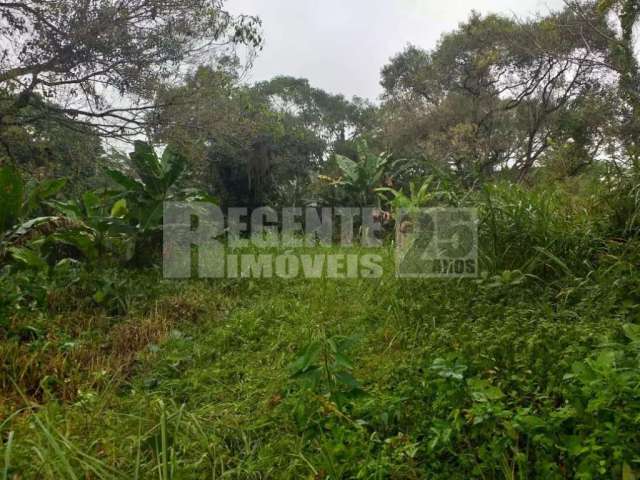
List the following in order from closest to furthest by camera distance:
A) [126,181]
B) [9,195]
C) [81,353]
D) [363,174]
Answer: [81,353] < [9,195] < [126,181] < [363,174]

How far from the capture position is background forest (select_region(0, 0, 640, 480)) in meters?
1.59

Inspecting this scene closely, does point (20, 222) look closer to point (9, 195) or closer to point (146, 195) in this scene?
point (9, 195)

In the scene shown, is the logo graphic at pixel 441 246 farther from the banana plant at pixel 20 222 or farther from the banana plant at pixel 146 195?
the banana plant at pixel 20 222

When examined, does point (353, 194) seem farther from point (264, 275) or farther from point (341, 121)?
point (341, 121)

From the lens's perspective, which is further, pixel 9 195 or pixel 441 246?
pixel 441 246

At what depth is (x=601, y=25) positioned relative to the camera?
923 cm

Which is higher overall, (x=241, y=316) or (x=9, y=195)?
(x=9, y=195)

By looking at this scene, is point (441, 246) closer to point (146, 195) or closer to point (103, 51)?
point (146, 195)

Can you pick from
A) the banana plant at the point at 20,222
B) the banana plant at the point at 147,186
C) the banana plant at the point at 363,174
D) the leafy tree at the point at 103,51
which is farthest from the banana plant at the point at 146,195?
the banana plant at the point at 363,174

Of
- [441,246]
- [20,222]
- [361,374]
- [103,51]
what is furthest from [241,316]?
[103,51]

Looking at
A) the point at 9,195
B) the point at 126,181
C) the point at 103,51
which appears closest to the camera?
the point at 9,195

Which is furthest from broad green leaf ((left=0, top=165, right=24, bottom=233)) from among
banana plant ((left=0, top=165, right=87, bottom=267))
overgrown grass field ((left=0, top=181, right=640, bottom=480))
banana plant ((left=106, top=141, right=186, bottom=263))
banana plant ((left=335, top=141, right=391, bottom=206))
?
banana plant ((left=335, top=141, right=391, bottom=206))

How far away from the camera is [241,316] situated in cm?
341

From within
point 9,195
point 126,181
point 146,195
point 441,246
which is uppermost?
point 126,181
